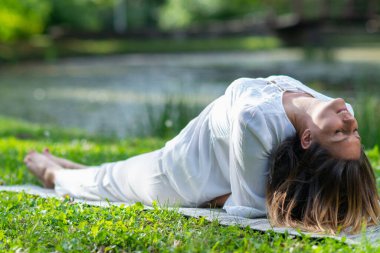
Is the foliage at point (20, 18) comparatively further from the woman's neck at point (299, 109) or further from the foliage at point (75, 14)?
the woman's neck at point (299, 109)

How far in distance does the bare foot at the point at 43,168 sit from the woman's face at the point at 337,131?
2.10 m

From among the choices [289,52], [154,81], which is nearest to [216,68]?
[154,81]

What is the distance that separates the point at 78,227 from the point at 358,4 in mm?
30204

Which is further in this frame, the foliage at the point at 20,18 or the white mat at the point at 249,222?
the foliage at the point at 20,18

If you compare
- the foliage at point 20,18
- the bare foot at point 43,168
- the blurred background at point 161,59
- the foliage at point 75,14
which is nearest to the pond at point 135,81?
the blurred background at point 161,59

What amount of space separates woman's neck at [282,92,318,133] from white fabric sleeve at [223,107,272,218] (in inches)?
5.8

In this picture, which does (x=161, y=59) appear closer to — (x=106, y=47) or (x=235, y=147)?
(x=106, y=47)

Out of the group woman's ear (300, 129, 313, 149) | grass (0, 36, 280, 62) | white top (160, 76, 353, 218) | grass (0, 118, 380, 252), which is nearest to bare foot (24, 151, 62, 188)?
grass (0, 118, 380, 252)

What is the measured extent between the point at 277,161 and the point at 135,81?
13.9 metres

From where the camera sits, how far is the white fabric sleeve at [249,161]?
3334 millimetres

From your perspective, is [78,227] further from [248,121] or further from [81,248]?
[248,121]

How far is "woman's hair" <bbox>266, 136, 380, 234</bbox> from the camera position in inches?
128

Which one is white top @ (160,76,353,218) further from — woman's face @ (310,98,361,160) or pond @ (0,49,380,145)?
pond @ (0,49,380,145)

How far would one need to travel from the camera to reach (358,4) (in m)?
31.7
